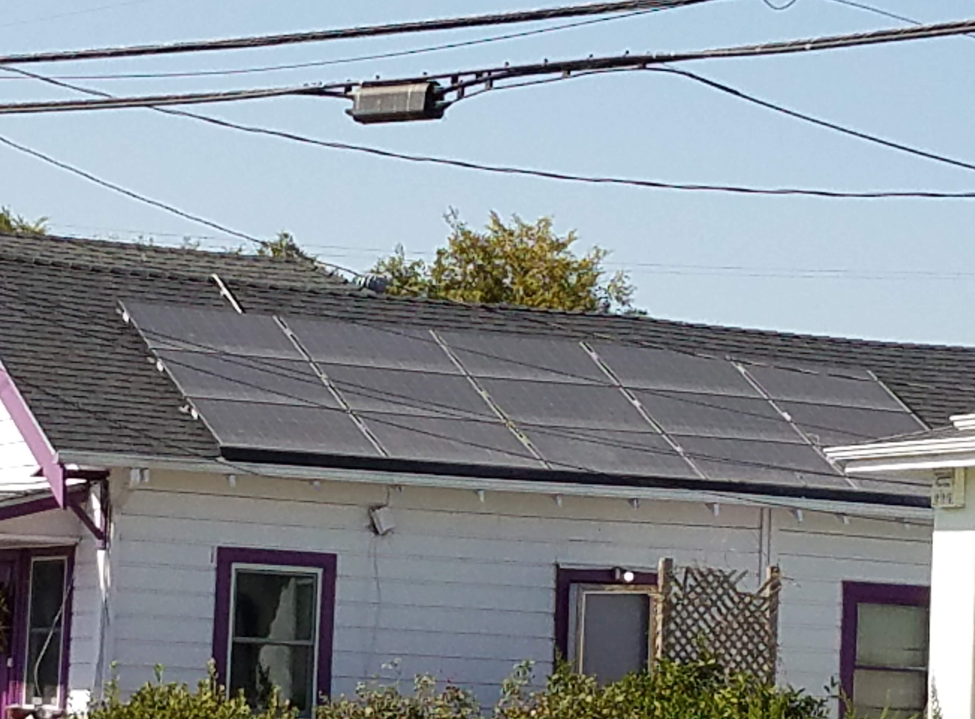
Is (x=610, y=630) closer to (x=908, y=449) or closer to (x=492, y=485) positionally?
(x=492, y=485)

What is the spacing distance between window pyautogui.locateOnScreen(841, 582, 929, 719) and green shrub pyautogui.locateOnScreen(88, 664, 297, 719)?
228 inches

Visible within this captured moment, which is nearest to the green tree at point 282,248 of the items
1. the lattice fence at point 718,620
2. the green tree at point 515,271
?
the green tree at point 515,271

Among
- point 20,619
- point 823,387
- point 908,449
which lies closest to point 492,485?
point 20,619

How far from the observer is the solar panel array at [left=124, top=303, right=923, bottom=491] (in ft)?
59.4

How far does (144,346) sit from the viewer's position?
19.0m

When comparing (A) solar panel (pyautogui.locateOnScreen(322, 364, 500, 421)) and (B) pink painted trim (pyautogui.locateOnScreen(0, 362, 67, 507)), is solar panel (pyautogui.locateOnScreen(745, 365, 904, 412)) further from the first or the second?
(B) pink painted trim (pyautogui.locateOnScreen(0, 362, 67, 507))

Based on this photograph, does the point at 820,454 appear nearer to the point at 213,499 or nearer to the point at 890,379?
the point at 890,379

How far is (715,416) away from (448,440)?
315cm

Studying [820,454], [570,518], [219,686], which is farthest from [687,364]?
[219,686]

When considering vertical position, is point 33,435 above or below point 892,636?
above

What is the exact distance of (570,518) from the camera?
728 inches

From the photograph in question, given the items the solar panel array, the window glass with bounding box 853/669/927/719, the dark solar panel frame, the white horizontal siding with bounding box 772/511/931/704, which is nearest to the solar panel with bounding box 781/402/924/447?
the solar panel array

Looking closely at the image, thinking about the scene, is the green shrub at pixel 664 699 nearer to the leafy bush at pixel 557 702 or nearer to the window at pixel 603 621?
the leafy bush at pixel 557 702

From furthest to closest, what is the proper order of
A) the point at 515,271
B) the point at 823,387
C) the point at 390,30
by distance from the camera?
the point at 515,271 → the point at 823,387 → the point at 390,30
